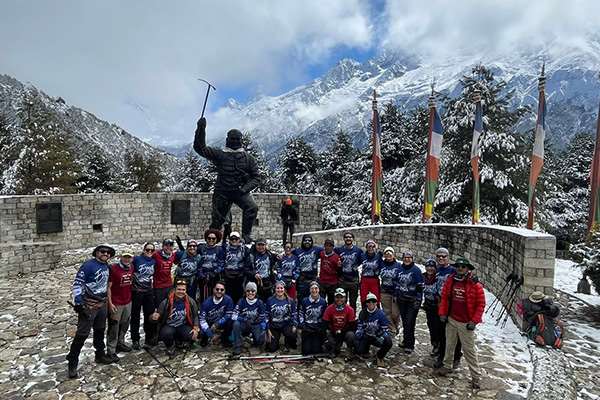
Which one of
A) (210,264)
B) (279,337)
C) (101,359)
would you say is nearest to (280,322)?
(279,337)

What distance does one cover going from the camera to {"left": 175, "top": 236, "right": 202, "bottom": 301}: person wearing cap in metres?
6.03

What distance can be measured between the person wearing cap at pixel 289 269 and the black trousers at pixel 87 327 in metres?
2.54

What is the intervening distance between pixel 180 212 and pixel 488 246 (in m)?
10.3

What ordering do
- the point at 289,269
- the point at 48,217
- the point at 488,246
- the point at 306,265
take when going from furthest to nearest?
the point at 48,217 → the point at 488,246 → the point at 306,265 → the point at 289,269

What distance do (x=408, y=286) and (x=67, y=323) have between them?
540cm

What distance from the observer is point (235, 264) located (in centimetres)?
630

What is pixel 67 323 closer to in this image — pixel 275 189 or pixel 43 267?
pixel 43 267

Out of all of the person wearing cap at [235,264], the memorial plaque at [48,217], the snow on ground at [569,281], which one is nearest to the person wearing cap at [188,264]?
the person wearing cap at [235,264]

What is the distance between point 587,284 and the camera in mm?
A: 9781

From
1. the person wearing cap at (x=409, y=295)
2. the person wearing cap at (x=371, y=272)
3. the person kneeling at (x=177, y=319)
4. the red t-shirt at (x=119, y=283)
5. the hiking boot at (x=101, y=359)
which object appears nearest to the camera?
the hiking boot at (x=101, y=359)

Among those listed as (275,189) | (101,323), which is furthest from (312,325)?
(275,189)

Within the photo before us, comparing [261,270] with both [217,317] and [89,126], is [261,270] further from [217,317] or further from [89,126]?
[89,126]

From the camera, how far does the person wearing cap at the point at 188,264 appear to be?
237 inches

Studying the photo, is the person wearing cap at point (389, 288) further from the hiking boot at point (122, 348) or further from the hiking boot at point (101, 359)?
the hiking boot at point (101, 359)
